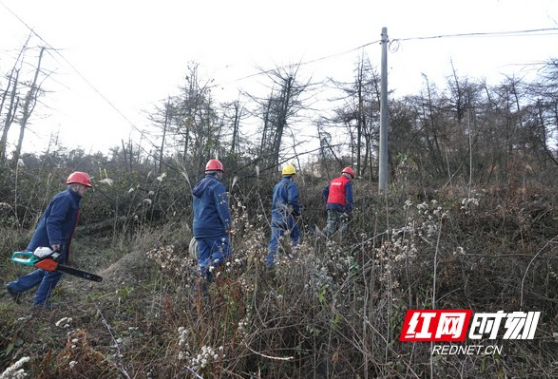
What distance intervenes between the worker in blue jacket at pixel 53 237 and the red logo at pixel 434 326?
4.25 metres

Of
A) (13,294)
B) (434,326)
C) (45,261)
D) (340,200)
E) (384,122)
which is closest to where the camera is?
(434,326)

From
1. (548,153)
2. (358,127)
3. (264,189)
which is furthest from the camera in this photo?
(358,127)

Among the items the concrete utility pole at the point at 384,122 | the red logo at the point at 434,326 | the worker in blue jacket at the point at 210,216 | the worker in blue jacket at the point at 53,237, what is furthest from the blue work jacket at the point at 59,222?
the concrete utility pole at the point at 384,122

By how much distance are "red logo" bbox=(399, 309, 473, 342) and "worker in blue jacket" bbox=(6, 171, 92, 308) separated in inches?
167

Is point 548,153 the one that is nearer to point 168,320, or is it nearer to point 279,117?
point 279,117

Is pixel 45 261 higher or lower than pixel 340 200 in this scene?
lower

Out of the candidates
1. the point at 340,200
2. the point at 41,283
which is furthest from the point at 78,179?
the point at 340,200

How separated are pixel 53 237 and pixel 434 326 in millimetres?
4543

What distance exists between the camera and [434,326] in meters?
3.25

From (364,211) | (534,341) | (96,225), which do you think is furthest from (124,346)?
(96,225)

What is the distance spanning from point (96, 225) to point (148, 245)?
257 centimetres

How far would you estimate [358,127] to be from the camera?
1795 centimetres

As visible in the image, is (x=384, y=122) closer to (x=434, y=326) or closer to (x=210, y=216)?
(x=210, y=216)

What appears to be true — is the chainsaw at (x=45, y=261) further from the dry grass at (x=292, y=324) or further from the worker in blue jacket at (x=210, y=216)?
the worker in blue jacket at (x=210, y=216)
